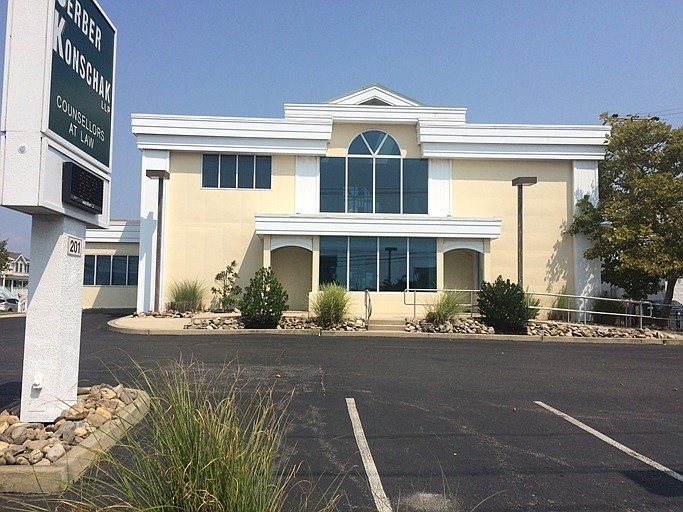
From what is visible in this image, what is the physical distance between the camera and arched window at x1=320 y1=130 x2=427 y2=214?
23375 mm

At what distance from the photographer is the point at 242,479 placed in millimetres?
2445

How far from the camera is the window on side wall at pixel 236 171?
23.0 metres

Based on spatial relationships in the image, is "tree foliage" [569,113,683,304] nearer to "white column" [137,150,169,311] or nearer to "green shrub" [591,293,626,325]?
"green shrub" [591,293,626,325]

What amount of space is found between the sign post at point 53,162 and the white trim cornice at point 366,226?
14725mm

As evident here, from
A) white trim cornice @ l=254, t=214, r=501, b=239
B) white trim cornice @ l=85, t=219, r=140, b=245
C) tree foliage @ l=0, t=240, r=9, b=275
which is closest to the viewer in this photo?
white trim cornice @ l=254, t=214, r=501, b=239

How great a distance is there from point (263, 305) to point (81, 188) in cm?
1095

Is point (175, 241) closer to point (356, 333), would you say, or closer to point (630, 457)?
point (356, 333)

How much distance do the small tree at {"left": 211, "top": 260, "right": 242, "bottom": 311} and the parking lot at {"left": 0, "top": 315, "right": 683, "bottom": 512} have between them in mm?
9183

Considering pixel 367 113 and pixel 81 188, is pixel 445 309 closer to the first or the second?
pixel 367 113

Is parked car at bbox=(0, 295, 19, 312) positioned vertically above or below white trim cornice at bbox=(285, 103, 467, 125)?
below

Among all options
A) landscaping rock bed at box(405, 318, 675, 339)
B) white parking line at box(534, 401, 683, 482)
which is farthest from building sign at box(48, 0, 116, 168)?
landscaping rock bed at box(405, 318, 675, 339)

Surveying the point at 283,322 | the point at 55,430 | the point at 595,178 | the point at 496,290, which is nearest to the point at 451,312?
the point at 496,290

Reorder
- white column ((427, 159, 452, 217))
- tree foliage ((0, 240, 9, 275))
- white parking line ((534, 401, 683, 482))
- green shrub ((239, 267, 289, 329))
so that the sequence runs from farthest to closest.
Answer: tree foliage ((0, 240, 9, 275)) < white column ((427, 159, 452, 217)) < green shrub ((239, 267, 289, 329)) < white parking line ((534, 401, 683, 482))

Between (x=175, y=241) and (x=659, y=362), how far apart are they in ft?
59.9
